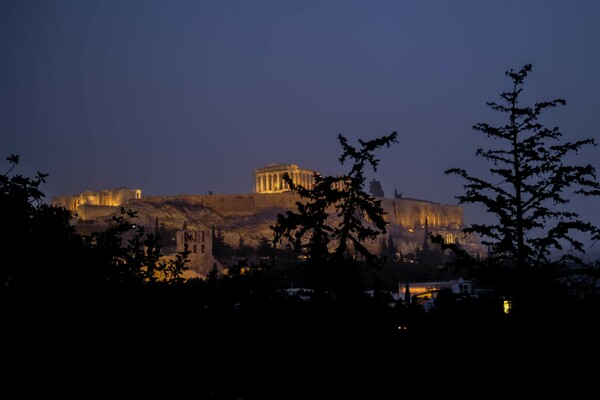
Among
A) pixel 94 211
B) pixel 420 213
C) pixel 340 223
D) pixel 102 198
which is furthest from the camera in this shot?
pixel 420 213

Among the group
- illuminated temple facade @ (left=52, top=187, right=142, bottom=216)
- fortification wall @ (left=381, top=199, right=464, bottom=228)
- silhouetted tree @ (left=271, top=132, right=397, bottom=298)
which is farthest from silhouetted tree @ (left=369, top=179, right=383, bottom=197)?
silhouetted tree @ (left=271, top=132, right=397, bottom=298)

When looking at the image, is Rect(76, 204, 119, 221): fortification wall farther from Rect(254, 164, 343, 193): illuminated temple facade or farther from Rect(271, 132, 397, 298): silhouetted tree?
Rect(271, 132, 397, 298): silhouetted tree

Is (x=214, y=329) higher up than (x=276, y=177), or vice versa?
(x=276, y=177)

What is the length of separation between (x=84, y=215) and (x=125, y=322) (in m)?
92.4

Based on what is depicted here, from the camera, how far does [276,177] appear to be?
11125 cm

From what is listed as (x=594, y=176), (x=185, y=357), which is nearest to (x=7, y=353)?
(x=185, y=357)

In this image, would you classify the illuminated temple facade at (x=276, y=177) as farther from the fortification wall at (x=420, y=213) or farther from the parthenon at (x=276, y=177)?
the fortification wall at (x=420, y=213)

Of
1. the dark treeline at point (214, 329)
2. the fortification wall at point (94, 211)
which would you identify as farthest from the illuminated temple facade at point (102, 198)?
the dark treeline at point (214, 329)

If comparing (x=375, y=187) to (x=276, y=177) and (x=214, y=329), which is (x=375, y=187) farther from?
(x=214, y=329)

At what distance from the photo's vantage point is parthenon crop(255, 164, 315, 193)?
4336 inches

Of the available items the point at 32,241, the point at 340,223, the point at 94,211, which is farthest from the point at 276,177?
the point at 32,241

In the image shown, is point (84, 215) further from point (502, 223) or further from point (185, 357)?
point (185, 357)

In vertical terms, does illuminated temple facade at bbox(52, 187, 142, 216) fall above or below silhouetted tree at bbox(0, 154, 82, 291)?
above

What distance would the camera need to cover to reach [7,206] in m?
5.65
